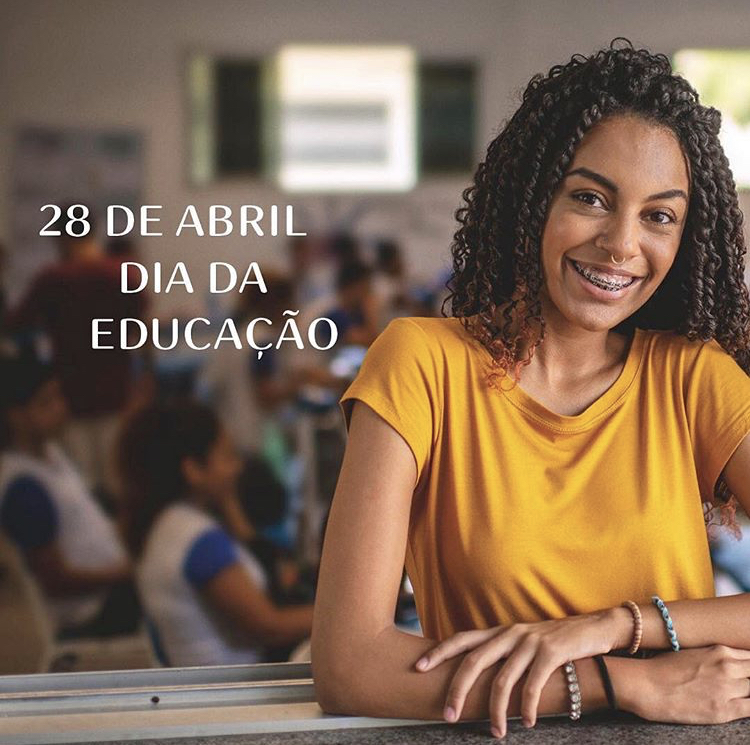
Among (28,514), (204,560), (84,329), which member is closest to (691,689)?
(204,560)

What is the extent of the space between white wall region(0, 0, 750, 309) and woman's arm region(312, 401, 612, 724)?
341 centimetres

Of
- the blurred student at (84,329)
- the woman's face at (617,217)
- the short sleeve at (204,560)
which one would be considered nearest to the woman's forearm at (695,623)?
the woman's face at (617,217)

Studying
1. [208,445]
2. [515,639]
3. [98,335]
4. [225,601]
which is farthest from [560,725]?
[98,335]

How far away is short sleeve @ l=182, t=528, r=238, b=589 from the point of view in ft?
7.76

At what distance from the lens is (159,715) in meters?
0.88

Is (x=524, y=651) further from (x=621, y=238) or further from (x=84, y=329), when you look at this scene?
(x=84, y=329)

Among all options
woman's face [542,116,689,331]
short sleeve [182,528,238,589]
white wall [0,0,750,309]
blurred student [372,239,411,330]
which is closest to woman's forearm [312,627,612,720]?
woman's face [542,116,689,331]

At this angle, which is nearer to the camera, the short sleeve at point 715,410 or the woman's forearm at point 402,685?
the woman's forearm at point 402,685

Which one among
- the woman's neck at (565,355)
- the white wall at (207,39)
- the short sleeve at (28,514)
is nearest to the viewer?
the woman's neck at (565,355)

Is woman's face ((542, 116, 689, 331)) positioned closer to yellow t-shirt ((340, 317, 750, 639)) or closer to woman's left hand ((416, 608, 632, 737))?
yellow t-shirt ((340, 317, 750, 639))

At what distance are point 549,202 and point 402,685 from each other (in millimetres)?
469

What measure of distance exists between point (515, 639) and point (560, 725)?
0.25 ft

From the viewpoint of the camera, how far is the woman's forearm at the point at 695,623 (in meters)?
0.93

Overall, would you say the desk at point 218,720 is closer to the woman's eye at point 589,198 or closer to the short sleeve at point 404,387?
the short sleeve at point 404,387
